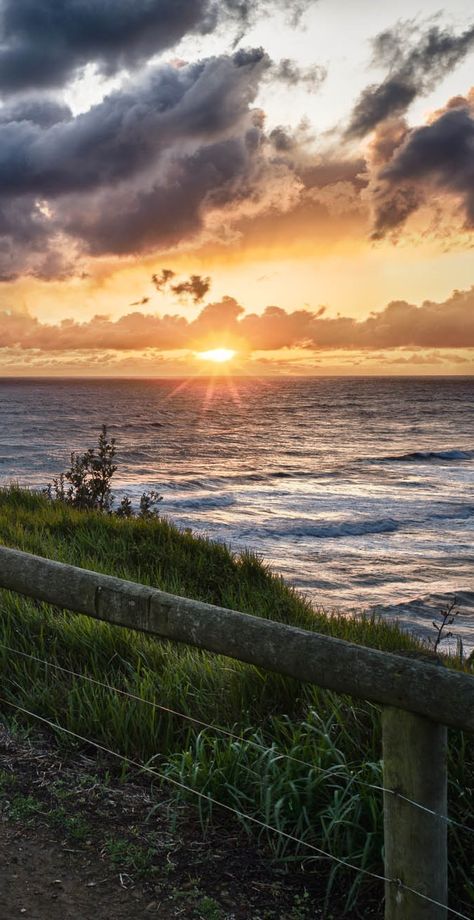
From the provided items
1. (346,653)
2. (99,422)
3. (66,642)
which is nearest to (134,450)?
(99,422)

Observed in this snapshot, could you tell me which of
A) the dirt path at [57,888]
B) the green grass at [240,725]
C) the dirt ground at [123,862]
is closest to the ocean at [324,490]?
the green grass at [240,725]

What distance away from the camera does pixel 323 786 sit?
3.31 m

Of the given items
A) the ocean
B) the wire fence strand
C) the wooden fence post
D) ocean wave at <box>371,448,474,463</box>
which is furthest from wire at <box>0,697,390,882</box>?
ocean wave at <box>371,448,474,463</box>

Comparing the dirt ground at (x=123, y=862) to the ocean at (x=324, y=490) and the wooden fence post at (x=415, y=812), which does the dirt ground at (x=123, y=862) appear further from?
the ocean at (x=324, y=490)

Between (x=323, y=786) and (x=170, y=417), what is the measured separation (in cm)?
7965

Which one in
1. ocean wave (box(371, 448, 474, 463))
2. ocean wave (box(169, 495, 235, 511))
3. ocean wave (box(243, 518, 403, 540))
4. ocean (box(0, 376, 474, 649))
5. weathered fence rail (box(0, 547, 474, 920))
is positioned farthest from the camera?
ocean wave (box(371, 448, 474, 463))

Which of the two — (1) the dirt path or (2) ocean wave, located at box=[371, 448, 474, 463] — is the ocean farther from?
(1) the dirt path

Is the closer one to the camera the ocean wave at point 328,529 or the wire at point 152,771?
the wire at point 152,771

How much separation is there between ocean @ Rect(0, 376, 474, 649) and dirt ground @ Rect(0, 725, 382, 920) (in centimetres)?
615

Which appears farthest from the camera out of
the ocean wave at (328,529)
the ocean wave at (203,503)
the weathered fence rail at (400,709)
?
the ocean wave at (203,503)

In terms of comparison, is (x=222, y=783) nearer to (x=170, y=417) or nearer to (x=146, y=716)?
(x=146, y=716)

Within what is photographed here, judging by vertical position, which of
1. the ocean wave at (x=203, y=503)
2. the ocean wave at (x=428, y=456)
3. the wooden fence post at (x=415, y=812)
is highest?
the wooden fence post at (x=415, y=812)

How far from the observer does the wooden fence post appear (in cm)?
239

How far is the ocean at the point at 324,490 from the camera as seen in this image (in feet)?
46.1
